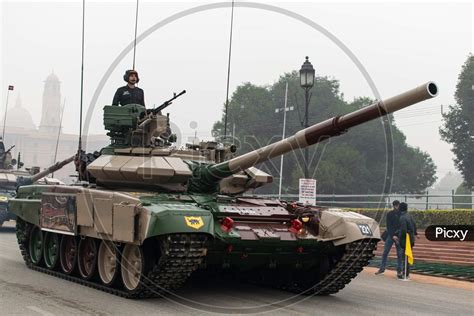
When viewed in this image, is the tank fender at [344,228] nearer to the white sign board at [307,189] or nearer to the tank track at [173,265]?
the tank track at [173,265]

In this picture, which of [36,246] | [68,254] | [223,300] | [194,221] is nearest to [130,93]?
[68,254]

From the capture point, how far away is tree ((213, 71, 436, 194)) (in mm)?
54188

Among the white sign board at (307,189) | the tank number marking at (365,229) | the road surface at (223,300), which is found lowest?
the road surface at (223,300)

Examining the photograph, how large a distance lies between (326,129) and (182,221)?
239 centimetres

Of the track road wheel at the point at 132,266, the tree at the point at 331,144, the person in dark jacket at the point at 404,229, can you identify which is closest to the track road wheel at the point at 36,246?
the track road wheel at the point at 132,266

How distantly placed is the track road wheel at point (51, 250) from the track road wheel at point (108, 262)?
204cm

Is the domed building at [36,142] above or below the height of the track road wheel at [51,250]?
above

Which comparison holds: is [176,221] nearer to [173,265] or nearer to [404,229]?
[173,265]

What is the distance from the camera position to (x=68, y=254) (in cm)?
1255

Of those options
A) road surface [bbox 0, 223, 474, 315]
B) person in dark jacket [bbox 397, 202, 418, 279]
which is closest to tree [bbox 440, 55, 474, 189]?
person in dark jacket [bbox 397, 202, 418, 279]

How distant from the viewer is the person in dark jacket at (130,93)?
13.1 meters

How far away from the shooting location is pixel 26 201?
45.5 ft

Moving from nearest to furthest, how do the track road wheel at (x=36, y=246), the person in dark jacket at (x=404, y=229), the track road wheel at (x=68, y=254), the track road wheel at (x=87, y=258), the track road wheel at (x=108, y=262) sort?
1. the track road wheel at (x=108, y=262)
2. the track road wheel at (x=87, y=258)
3. the track road wheel at (x=68, y=254)
4. the track road wheel at (x=36, y=246)
5. the person in dark jacket at (x=404, y=229)

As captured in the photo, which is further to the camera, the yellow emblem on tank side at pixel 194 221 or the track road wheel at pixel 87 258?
the track road wheel at pixel 87 258
